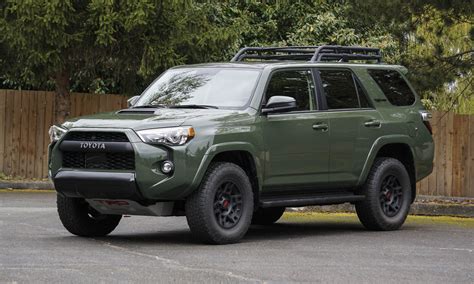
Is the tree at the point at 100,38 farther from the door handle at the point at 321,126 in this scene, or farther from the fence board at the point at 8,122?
the door handle at the point at 321,126

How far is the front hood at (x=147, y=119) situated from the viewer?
11.3 meters

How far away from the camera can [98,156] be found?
1141 cm

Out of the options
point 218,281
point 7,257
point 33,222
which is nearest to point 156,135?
point 7,257

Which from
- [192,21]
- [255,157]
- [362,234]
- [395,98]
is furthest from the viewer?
[192,21]

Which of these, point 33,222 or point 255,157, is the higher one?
point 255,157

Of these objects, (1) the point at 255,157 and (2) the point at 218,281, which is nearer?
(2) the point at 218,281

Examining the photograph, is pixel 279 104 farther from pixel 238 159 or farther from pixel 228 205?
pixel 228 205

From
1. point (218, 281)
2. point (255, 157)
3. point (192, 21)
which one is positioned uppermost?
point (192, 21)

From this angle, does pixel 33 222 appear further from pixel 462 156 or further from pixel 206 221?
pixel 462 156

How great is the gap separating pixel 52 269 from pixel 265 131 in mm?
3521

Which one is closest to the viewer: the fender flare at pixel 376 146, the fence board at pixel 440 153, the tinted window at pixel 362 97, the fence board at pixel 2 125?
the fender flare at pixel 376 146

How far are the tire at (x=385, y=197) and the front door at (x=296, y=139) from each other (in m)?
0.78

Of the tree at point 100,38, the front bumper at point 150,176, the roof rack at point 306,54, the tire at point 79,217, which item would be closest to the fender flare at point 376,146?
the roof rack at point 306,54

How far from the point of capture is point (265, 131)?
39.9ft
